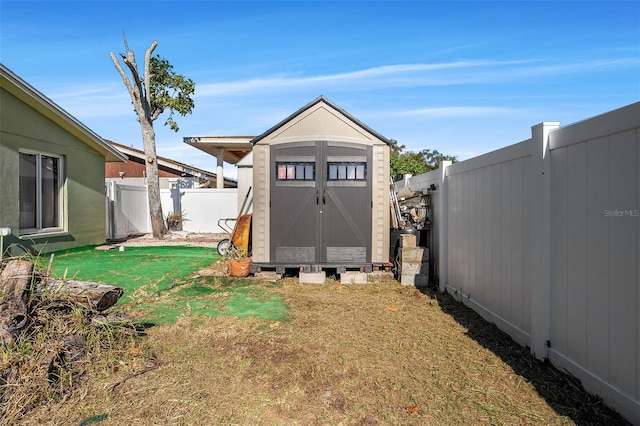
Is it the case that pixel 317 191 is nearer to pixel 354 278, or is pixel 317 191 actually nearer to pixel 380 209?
pixel 380 209

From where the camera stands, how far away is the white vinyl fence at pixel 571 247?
2.13 m

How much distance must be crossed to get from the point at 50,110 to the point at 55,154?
1161 millimetres

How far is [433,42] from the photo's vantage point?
7.61 meters

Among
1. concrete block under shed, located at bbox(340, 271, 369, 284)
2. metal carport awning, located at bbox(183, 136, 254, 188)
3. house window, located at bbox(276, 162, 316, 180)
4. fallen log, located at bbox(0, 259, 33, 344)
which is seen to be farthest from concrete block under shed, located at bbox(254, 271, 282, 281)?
metal carport awning, located at bbox(183, 136, 254, 188)

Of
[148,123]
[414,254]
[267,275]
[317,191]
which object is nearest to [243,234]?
[267,275]

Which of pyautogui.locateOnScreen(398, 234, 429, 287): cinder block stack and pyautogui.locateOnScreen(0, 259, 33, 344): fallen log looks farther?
pyautogui.locateOnScreen(398, 234, 429, 287): cinder block stack

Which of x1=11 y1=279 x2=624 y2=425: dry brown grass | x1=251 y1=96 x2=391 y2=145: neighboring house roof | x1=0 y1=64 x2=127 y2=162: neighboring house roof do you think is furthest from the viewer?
x1=0 y1=64 x2=127 y2=162: neighboring house roof

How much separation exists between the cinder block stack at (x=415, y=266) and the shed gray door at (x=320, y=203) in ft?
2.61

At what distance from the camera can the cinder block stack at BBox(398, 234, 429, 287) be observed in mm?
6121

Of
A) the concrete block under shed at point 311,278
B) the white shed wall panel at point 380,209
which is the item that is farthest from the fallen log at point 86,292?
the white shed wall panel at point 380,209

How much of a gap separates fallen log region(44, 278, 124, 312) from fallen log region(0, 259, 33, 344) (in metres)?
0.23

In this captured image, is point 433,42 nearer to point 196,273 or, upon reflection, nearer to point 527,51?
point 527,51

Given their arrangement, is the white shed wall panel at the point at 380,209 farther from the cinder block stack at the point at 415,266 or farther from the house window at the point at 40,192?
the house window at the point at 40,192

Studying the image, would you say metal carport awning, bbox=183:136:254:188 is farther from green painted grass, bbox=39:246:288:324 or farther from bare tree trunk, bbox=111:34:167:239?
green painted grass, bbox=39:246:288:324
